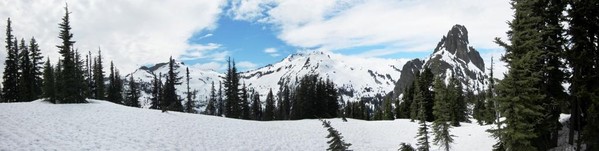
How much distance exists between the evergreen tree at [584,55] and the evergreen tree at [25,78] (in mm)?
60110

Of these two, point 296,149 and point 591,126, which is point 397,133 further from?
point 591,126

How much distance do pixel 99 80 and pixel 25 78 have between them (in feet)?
43.8

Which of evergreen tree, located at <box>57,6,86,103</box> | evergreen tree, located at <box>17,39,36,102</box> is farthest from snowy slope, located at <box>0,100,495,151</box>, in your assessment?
evergreen tree, located at <box>17,39,36,102</box>

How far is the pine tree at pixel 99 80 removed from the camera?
66250mm

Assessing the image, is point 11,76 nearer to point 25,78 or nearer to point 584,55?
point 25,78

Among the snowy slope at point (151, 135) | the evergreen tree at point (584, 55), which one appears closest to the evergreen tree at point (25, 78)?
the snowy slope at point (151, 135)

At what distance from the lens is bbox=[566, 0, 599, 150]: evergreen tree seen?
62.8 feet

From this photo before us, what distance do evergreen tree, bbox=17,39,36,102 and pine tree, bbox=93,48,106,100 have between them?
10892 mm

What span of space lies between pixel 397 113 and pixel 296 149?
175 ft

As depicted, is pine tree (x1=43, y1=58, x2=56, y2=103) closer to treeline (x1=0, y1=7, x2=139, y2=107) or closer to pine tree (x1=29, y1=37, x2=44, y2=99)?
treeline (x1=0, y1=7, x2=139, y2=107)

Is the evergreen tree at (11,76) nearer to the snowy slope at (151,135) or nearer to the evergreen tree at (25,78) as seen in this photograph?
the evergreen tree at (25,78)

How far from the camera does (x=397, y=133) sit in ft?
139

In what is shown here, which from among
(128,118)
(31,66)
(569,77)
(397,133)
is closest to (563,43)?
(569,77)

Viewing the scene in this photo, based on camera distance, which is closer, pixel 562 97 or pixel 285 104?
pixel 562 97
